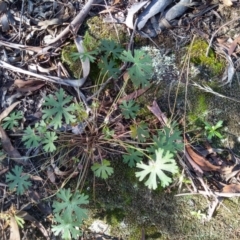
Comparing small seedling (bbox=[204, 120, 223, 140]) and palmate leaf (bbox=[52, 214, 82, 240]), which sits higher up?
small seedling (bbox=[204, 120, 223, 140])

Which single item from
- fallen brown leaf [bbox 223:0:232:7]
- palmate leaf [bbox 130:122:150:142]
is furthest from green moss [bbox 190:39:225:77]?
palmate leaf [bbox 130:122:150:142]

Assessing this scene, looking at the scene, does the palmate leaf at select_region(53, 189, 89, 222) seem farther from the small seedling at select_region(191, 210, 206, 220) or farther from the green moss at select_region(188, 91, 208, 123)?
the green moss at select_region(188, 91, 208, 123)

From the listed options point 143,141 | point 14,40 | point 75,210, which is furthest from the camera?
point 14,40

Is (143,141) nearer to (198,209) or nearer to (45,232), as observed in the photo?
(198,209)

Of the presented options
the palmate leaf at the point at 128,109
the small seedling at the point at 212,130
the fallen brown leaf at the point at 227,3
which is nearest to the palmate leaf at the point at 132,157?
the palmate leaf at the point at 128,109

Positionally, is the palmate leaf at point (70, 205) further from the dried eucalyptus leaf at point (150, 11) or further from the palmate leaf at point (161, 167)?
the dried eucalyptus leaf at point (150, 11)

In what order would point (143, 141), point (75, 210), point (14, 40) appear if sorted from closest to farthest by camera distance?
1. point (75, 210)
2. point (143, 141)
3. point (14, 40)

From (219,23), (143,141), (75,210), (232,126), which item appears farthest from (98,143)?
(219,23)
